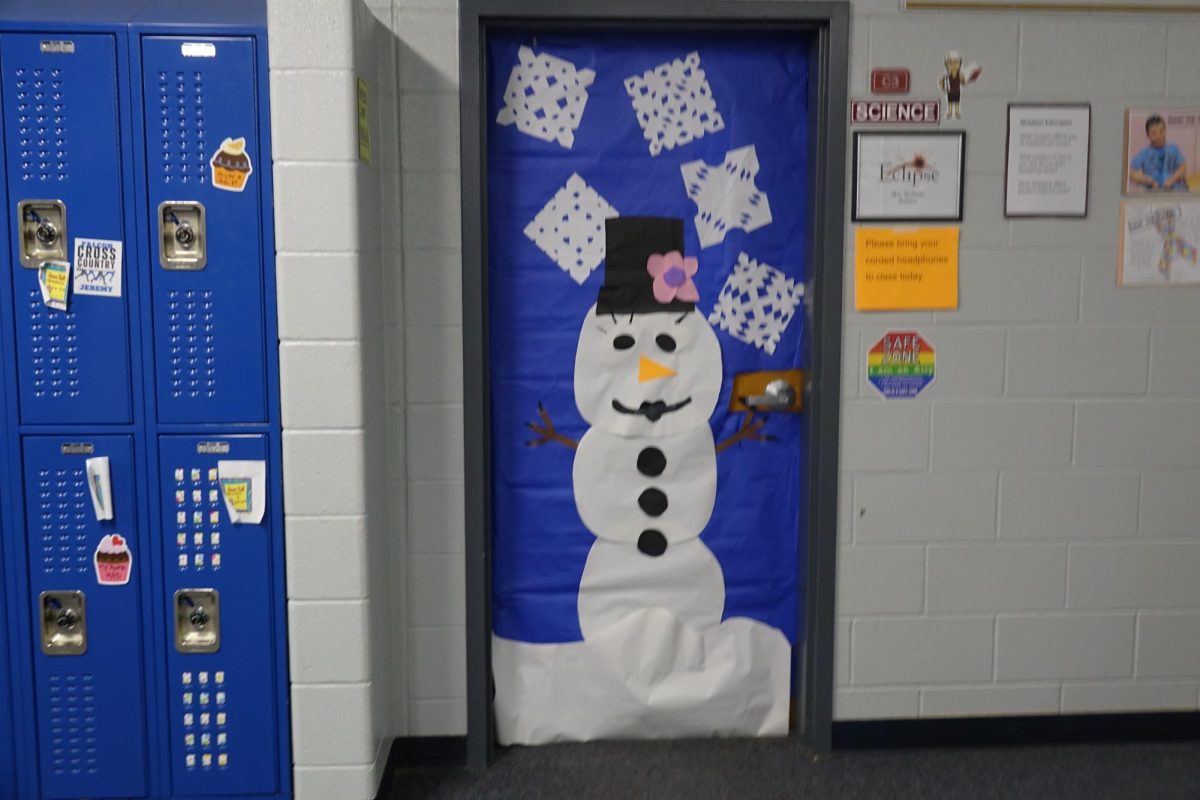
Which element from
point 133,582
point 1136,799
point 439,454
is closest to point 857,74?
point 439,454

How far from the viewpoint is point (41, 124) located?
2174 mm

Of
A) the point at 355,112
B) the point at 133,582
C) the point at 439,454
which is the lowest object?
the point at 133,582

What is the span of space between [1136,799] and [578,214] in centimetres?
204

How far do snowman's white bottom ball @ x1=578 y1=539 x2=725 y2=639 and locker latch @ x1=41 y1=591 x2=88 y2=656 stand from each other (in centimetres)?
122

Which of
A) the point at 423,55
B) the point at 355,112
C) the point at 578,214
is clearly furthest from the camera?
the point at 578,214

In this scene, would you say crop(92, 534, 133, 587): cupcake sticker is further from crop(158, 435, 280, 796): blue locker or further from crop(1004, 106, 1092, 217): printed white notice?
crop(1004, 106, 1092, 217): printed white notice

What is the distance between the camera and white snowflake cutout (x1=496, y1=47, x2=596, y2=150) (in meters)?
2.63

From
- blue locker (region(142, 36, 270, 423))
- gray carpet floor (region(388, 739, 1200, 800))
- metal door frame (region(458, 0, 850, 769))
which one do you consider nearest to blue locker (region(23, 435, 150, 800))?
blue locker (region(142, 36, 270, 423))

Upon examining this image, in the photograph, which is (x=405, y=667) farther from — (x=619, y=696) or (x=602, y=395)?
(x=602, y=395)

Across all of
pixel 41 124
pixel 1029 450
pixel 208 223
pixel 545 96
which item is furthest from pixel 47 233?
pixel 1029 450

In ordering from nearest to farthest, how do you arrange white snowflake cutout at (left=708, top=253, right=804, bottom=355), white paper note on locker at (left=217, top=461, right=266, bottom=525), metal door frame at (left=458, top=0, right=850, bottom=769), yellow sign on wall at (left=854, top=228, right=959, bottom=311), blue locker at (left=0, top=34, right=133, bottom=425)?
blue locker at (left=0, top=34, right=133, bottom=425) → white paper note on locker at (left=217, top=461, right=266, bottom=525) → metal door frame at (left=458, top=0, right=850, bottom=769) → yellow sign on wall at (left=854, top=228, right=959, bottom=311) → white snowflake cutout at (left=708, top=253, right=804, bottom=355)

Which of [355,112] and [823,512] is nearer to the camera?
[355,112]

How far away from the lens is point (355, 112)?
2201 mm

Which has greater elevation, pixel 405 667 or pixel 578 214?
pixel 578 214
